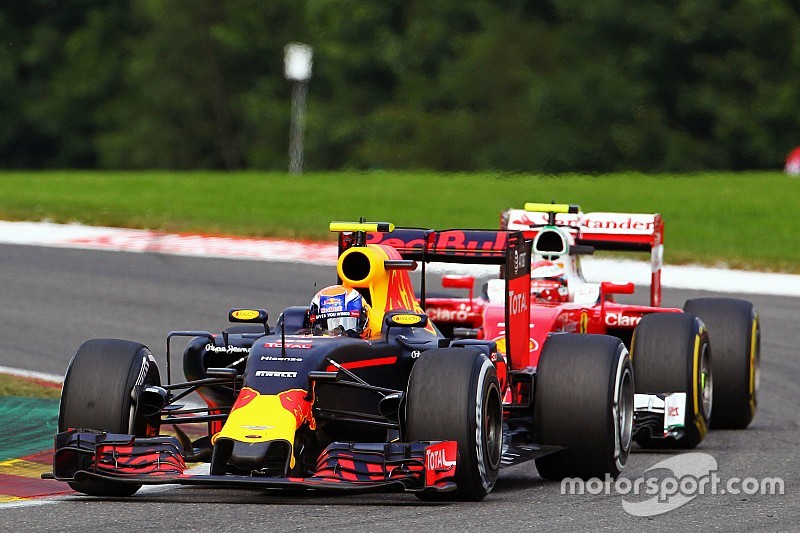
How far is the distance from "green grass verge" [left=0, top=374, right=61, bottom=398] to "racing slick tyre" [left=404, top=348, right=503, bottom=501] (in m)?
4.64

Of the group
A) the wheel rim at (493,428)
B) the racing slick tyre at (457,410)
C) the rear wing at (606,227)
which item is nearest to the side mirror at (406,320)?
the racing slick tyre at (457,410)

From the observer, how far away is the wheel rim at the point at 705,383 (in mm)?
10695

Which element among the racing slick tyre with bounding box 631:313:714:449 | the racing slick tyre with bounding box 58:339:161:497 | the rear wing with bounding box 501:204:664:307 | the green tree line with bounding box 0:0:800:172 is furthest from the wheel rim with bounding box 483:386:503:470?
the green tree line with bounding box 0:0:800:172

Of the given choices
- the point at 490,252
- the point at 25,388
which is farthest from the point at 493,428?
the point at 25,388

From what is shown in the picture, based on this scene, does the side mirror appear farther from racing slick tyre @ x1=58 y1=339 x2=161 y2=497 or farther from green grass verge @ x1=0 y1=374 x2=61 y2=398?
green grass verge @ x1=0 y1=374 x2=61 y2=398

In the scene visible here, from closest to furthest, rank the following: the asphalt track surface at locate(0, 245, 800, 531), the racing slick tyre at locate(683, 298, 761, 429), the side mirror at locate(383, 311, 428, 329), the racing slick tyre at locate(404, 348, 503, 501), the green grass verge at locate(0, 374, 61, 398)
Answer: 1. the asphalt track surface at locate(0, 245, 800, 531)
2. the racing slick tyre at locate(404, 348, 503, 501)
3. the side mirror at locate(383, 311, 428, 329)
4. the racing slick tyre at locate(683, 298, 761, 429)
5. the green grass verge at locate(0, 374, 61, 398)

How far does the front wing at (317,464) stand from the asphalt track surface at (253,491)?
14 centimetres

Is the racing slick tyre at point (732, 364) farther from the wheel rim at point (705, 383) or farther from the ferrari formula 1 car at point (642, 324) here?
the wheel rim at point (705, 383)

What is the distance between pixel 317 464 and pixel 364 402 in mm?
965

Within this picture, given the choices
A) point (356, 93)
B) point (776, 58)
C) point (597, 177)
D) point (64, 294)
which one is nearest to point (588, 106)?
point (776, 58)

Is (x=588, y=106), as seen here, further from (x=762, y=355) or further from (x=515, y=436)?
(x=515, y=436)

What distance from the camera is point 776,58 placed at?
152 ft

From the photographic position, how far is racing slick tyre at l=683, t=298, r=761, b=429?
37.4 feet

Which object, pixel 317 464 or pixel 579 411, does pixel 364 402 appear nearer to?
pixel 317 464
